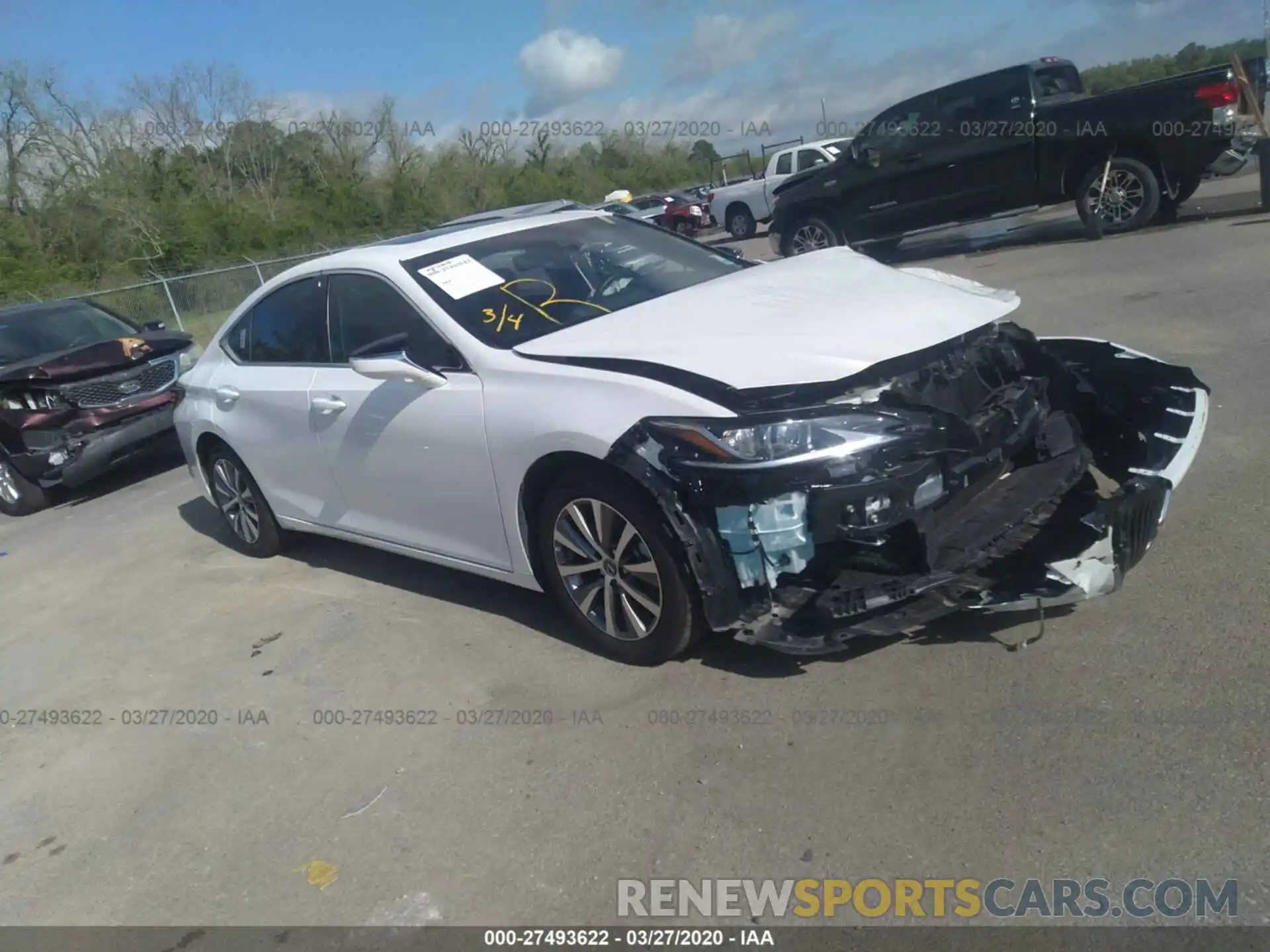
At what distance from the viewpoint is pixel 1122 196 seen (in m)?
12.3

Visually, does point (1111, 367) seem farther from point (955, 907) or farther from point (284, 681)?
point (284, 681)

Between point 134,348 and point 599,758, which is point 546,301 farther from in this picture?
point 134,348

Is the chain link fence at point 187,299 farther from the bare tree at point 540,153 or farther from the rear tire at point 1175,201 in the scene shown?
the bare tree at point 540,153

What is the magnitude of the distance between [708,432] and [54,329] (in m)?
8.48

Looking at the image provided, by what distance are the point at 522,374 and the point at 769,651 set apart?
1.44 metres

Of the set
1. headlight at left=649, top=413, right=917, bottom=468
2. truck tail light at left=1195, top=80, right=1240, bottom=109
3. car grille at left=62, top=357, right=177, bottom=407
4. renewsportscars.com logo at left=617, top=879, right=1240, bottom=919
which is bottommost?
renewsportscars.com logo at left=617, top=879, right=1240, bottom=919

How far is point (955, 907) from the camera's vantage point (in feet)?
9.04

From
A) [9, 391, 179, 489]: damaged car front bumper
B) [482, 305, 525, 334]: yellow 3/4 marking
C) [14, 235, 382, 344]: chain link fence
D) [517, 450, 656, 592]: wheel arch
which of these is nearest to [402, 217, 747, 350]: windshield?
[482, 305, 525, 334]: yellow 3/4 marking

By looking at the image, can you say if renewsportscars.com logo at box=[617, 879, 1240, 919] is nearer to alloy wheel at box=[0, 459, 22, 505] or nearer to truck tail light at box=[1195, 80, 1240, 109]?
alloy wheel at box=[0, 459, 22, 505]

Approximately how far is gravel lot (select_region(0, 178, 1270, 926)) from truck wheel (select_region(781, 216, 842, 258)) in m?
9.58

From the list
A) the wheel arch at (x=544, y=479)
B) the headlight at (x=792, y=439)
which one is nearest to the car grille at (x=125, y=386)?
the wheel arch at (x=544, y=479)

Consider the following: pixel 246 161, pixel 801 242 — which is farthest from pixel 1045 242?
pixel 246 161

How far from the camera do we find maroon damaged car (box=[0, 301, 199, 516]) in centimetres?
870

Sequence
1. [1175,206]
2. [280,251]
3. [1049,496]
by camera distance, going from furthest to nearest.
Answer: [280,251] < [1175,206] < [1049,496]
